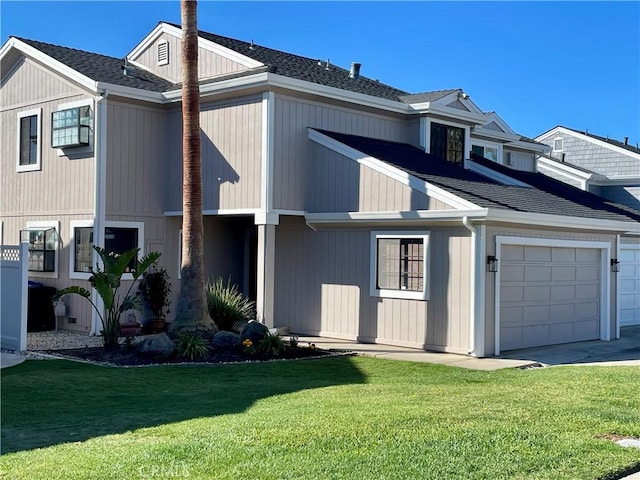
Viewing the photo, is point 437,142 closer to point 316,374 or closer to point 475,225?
point 475,225

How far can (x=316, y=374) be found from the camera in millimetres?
11398

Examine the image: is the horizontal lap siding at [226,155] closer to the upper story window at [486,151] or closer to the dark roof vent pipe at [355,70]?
the dark roof vent pipe at [355,70]

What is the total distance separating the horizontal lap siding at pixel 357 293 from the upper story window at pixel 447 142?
462cm

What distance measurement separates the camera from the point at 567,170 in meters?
28.7

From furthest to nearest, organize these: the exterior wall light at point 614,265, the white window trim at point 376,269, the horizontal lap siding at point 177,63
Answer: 1. the horizontal lap siding at point 177,63
2. the exterior wall light at point 614,265
3. the white window trim at point 376,269

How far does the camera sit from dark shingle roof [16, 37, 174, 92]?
17.2m

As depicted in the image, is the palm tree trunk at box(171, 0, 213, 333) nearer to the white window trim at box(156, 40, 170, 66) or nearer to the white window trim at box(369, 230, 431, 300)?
the white window trim at box(369, 230, 431, 300)

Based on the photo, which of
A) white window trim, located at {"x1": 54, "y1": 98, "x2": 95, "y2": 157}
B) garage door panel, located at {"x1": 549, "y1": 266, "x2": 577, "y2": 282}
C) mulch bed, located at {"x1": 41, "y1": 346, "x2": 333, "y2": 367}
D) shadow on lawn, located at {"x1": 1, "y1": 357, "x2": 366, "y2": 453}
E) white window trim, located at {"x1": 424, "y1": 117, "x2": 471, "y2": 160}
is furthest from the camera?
white window trim, located at {"x1": 424, "y1": 117, "x2": 471, "y2": 160}

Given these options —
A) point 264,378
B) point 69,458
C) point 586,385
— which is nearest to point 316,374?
point 264,378

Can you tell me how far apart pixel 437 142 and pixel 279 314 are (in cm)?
616

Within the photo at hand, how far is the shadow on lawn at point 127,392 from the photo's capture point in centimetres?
767

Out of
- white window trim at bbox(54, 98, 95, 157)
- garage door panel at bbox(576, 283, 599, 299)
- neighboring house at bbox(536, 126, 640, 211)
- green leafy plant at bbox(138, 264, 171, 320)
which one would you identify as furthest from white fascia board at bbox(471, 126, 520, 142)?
white window trim at bbox(54, 98, 95, 157)

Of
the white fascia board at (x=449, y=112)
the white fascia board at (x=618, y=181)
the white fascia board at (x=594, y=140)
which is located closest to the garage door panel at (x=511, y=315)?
the white fascia board at (x=449, y=112)

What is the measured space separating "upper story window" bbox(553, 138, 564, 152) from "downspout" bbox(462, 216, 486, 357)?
20002mm
